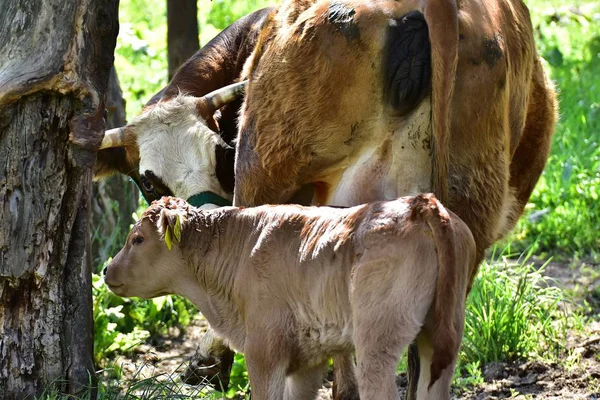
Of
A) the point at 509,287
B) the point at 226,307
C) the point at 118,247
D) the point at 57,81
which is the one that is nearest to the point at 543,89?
the point at 509,287

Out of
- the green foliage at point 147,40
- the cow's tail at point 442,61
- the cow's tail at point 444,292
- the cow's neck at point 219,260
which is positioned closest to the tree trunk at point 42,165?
the cow's neck at point 219,260

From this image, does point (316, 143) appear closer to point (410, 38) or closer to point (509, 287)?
point (410, 38)

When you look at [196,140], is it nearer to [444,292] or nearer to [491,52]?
[491,52]

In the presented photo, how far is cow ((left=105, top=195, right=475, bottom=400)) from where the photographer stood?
4156 millimetres

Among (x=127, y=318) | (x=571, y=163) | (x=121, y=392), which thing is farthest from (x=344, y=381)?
(x=571, y=163)

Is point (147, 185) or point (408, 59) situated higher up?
point (408, 59)

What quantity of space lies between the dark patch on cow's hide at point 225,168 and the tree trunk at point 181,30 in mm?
2258

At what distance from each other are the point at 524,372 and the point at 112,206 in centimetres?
337

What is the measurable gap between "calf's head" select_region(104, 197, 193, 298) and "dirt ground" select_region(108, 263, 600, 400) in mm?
553

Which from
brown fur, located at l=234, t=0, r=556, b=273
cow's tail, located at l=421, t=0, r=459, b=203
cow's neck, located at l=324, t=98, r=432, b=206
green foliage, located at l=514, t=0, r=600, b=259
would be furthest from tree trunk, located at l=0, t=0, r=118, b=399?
green foliage, located at l=514, t=0, r=600, b=259

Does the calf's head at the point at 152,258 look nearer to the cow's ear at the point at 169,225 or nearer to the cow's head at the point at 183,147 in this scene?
the cow's ear at the point at 169,225

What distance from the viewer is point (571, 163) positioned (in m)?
8.88

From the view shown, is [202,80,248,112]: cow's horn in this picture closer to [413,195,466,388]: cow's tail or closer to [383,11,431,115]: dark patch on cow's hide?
[383,11,431,115]: dark patch on cow's hide

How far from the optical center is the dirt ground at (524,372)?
5.92 m
